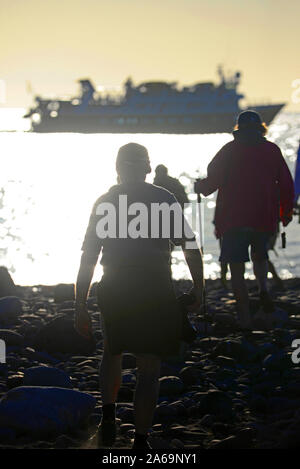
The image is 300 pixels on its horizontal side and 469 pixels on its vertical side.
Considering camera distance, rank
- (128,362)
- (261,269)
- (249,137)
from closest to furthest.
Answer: (128,362), (249,137), (261,269)

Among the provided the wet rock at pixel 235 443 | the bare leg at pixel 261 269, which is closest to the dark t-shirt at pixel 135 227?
the wet rock at pixel 235 443

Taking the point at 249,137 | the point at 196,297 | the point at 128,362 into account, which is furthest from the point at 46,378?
the point at 249,137

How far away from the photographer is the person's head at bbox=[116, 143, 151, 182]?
430 centimetres

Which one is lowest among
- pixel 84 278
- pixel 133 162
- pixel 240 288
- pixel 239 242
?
pixel 240 288

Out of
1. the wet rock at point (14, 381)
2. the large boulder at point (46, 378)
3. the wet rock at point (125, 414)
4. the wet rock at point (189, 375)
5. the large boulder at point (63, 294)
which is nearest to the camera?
the wet rock at point (125, 414)

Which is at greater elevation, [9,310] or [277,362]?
[9,310]

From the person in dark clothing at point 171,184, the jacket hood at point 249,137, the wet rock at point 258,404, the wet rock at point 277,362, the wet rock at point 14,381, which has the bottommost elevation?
the wet rock at point 258,404

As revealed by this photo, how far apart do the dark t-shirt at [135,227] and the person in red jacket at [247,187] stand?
277cm

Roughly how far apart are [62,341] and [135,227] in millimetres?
3309

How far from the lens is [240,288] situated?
7.29 m

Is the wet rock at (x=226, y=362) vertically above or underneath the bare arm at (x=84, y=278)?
underneath
